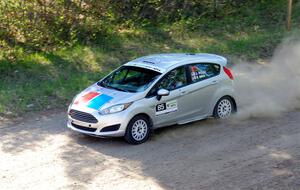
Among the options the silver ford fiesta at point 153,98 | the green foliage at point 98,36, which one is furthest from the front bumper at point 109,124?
the green foliage at point 98,36

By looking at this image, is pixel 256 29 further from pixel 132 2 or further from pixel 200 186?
pixel 200 186

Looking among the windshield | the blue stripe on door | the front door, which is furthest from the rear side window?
the blue stripe on door

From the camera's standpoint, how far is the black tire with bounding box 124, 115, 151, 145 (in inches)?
446

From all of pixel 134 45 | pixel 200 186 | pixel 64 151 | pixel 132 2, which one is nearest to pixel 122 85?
pixel 64 151

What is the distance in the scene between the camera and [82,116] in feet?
37.6

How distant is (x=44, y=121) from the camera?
1327 cm

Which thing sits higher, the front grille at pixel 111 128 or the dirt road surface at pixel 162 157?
the front grille at pixel 111 128

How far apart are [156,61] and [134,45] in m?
6.30

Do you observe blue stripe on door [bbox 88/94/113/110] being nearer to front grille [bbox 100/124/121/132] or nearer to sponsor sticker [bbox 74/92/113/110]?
sponsor sticker [bbox 74/92/113/110]

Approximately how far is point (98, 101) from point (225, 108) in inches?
134

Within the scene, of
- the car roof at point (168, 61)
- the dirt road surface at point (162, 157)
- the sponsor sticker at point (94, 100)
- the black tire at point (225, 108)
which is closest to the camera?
the dirt road surface at point (162, 157)

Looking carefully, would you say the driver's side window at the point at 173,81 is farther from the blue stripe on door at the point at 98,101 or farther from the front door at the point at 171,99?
the blue stripe on door at the point at 98,101

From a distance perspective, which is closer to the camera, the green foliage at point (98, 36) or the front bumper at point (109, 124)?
the front bumper at point (109, 124)

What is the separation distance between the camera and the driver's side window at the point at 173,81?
39.1ft
